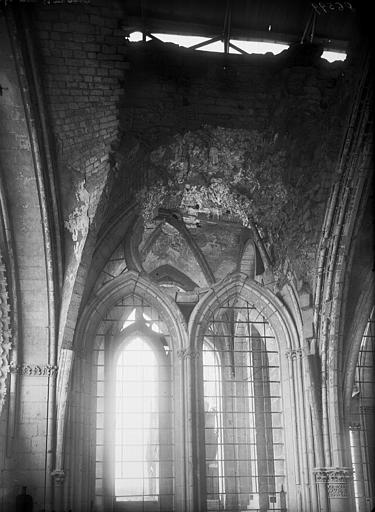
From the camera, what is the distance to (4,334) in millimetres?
9648

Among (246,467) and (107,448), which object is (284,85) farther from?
(246,467)

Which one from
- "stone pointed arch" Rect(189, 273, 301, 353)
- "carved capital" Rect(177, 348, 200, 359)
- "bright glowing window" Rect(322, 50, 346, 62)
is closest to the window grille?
"stone pointed arch" Rect(189, 273, 301, 353)

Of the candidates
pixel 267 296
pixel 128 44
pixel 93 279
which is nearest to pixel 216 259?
pixel 267 296

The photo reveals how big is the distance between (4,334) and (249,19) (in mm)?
5892

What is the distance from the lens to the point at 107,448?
10609mm

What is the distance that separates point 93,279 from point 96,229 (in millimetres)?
1243

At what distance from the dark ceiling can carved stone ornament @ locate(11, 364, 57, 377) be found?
16.4 feet

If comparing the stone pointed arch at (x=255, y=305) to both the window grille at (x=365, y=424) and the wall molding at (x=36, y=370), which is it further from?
the wall molding at (x=36, y=370)

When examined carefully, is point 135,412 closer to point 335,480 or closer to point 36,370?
point 36,370

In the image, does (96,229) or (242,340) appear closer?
(96,229)

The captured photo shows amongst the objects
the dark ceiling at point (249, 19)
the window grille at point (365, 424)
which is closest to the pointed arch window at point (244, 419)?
the window grille at point (365, 424)

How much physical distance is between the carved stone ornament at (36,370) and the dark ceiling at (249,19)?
5008 millimetres

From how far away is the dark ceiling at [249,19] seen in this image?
10.3 m

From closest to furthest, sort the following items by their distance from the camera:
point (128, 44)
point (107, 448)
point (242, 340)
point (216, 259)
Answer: point (128, 44)
point (107, 448)
point (216, 259)
point (242, 340)
